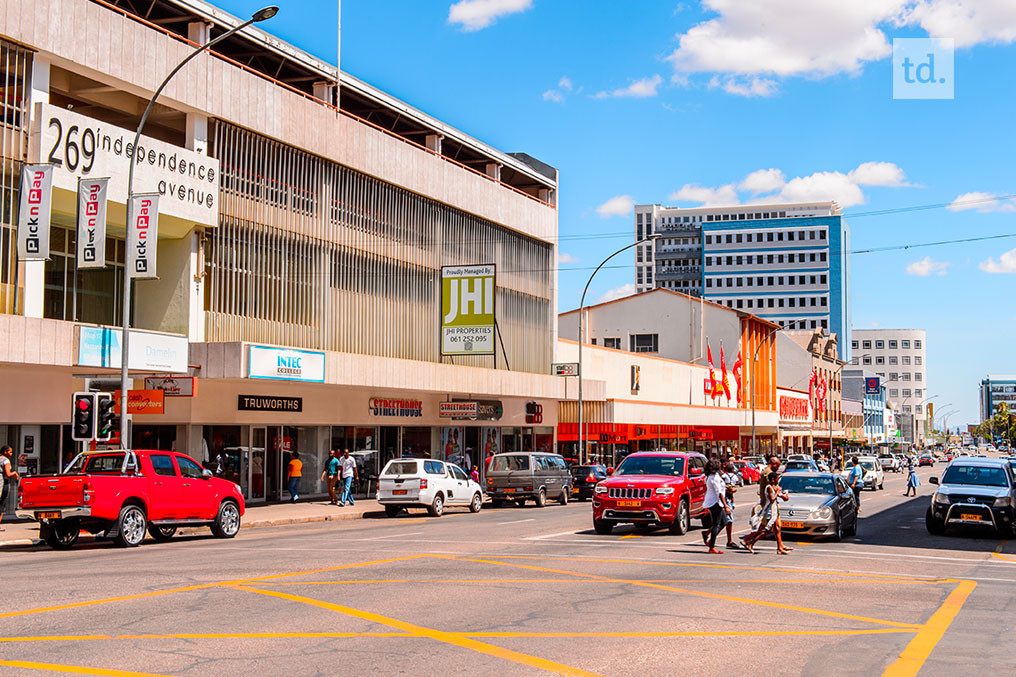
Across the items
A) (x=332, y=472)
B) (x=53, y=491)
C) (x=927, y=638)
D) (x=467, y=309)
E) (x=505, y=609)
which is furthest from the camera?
(x=467, y=309)

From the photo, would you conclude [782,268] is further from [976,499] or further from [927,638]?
[927,638]

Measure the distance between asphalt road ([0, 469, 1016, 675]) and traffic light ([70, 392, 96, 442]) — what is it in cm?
290

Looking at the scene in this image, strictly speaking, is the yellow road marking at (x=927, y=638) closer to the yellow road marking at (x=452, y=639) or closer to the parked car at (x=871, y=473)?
the yellow road marking at (x=452, y=639)

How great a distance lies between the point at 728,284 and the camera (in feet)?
543

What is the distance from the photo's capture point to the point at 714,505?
1923 cm

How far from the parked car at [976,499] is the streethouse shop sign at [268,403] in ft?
65.0

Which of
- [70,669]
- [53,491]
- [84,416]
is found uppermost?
[84,416]

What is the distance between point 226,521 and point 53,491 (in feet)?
14.2

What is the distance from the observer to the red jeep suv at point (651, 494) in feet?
73.1

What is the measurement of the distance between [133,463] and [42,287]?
7.67 meters

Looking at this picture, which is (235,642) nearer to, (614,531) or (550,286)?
(614,531)

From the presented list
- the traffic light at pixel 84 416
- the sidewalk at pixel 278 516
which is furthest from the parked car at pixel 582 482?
the traffic light at pixel 84 416

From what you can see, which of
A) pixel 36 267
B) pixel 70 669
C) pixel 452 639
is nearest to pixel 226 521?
pixel 36 267

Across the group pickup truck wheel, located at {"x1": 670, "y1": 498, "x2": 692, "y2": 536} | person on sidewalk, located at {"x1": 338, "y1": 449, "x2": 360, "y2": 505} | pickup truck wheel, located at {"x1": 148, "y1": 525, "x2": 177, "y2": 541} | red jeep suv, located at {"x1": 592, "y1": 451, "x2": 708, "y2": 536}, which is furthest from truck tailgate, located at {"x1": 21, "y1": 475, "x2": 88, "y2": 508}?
person on sidewalk, located at {"x1": 338, "y1": 449, "x2": 360, "y2": 505}
